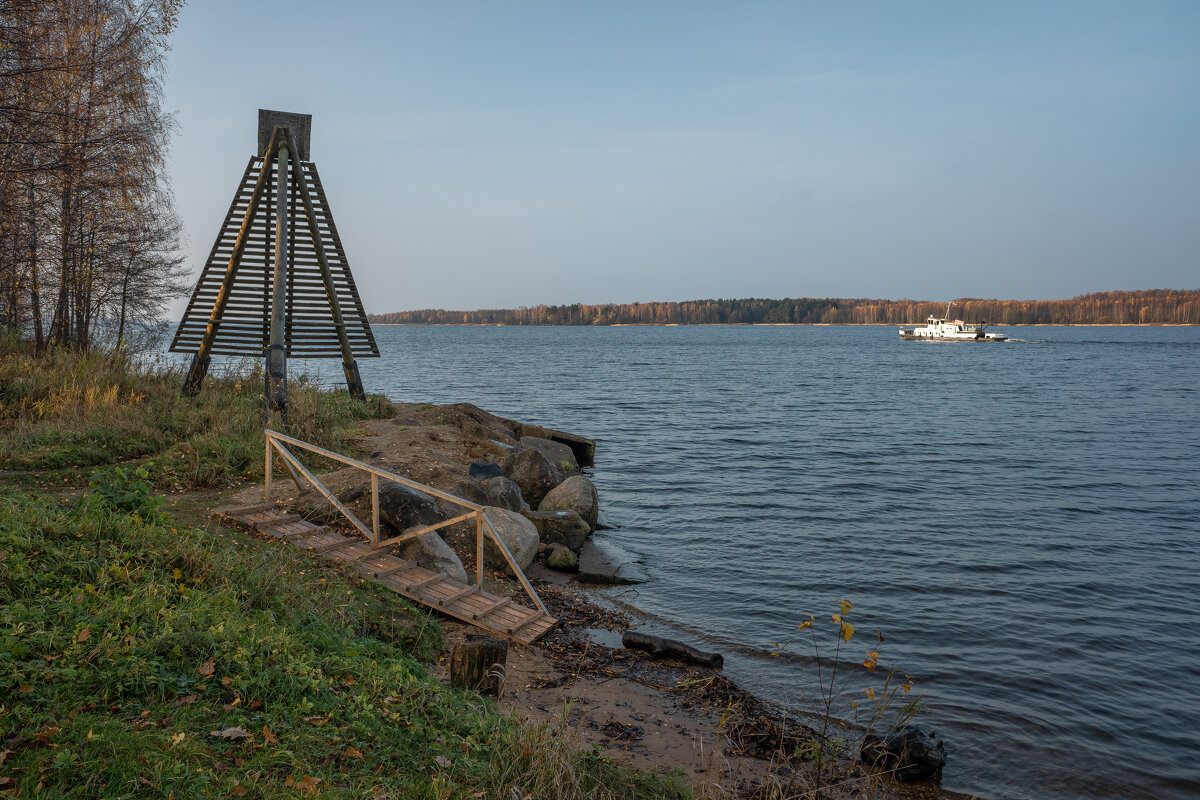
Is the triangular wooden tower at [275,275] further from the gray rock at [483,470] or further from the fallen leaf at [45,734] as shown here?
the fallen leaf at [45,734]

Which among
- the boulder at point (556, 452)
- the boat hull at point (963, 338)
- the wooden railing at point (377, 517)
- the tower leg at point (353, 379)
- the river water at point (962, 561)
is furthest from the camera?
the boat hull at point (963, 338)

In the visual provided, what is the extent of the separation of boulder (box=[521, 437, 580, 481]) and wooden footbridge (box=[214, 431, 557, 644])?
927cm

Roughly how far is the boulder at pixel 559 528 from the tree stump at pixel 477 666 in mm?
6141

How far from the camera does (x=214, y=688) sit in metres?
4.47

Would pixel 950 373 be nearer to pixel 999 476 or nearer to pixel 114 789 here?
pixel 999 476

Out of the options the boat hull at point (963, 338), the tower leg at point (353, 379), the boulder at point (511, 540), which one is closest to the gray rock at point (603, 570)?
the boulder at point (511, 540)

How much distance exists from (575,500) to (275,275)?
24.0 feet

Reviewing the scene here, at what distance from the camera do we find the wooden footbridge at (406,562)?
7.66 metres

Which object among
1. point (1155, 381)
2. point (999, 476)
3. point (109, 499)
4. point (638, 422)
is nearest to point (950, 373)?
point (1155, 381)

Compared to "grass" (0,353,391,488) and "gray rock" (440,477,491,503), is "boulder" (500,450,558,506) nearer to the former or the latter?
"gray rock" (440,477,491,503)

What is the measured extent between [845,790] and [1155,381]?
57218mm

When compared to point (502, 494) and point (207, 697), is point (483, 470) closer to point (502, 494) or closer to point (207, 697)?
point (502, 494)

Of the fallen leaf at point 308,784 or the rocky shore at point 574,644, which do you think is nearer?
the fallen leaf at point 308,784

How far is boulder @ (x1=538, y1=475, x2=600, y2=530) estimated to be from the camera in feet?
45.8
